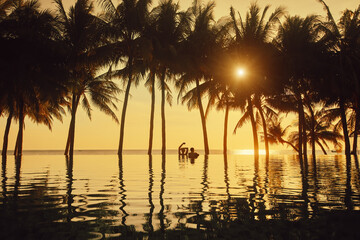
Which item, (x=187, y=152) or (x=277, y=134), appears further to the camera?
(x=277, y=134)

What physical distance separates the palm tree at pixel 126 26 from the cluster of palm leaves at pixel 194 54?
3.2 inches

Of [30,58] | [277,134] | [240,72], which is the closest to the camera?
[30,58]

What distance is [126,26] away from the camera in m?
25.4

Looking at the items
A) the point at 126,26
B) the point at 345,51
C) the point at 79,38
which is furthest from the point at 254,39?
the point at 79,38

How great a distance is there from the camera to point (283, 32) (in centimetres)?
2720

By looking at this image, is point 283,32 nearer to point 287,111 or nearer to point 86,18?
point 287,111

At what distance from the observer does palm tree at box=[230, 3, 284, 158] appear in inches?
1032

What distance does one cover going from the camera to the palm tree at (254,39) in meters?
26.2

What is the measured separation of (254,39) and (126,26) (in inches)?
423

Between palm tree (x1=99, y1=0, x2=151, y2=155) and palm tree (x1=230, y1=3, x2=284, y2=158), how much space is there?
311 inches

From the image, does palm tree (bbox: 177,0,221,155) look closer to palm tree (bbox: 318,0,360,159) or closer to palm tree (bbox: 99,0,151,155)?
palm tree (bbox: 99,0,151,155)

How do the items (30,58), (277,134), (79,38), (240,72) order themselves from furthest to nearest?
1. (277,134)
2. (240,72)
3. (79,38)
4. (30,58)

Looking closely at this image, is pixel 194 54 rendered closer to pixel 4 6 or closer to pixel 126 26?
pixel 126 26

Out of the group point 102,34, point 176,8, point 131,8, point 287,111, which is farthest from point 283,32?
point 102,34
